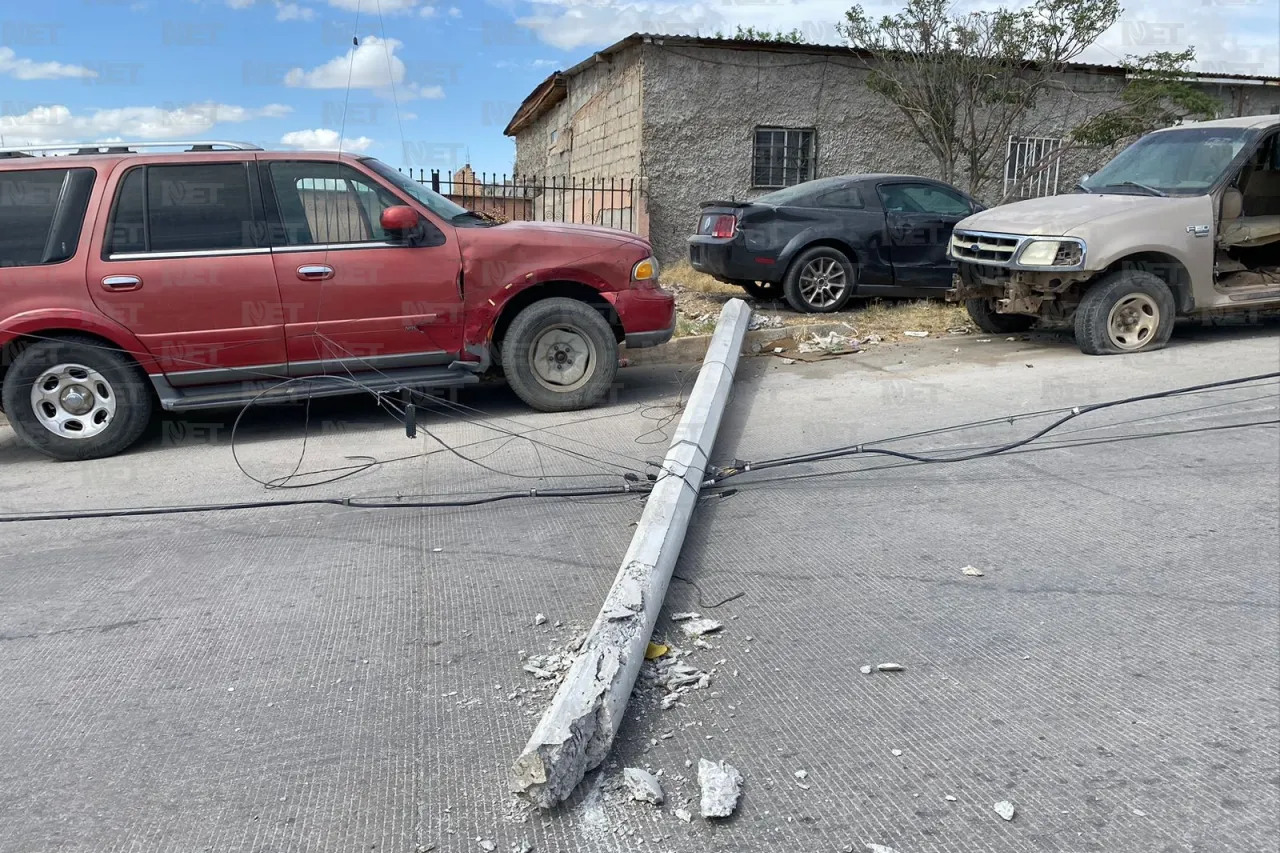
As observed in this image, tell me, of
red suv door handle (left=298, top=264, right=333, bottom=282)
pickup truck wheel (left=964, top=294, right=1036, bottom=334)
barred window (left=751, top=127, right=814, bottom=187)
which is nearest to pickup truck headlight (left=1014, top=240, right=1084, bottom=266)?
pickup truck wheel (left=964, top=294, right=1036, bottom=334)

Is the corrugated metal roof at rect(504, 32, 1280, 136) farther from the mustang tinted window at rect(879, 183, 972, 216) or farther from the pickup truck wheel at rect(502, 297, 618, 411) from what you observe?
the pickup truck wheel at rect(502, 297, 618, 411)

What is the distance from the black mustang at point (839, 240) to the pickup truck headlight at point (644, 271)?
11.6 feet

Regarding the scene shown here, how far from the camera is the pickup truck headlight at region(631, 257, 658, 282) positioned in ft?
22.7

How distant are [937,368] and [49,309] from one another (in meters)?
6.56

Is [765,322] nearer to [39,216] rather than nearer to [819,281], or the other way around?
[819,281]

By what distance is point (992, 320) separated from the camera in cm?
934

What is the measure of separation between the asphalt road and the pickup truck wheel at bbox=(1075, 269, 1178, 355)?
2.09m

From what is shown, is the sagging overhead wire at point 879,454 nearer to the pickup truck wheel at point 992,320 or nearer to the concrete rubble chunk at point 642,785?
the concrete rubble chunk at point 642,785

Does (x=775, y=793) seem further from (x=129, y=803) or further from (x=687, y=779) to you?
(x=129, y=803)

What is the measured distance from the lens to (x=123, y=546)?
464cm

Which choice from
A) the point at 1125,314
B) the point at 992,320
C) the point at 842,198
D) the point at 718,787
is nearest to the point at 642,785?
the point at 718,787

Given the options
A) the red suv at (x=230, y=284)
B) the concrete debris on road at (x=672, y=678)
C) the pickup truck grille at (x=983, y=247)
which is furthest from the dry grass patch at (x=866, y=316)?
the concrete debris on road at (x=672, y=678)

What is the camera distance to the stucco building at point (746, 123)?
50.7 ft

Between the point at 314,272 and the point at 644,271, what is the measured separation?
7.48 feet
